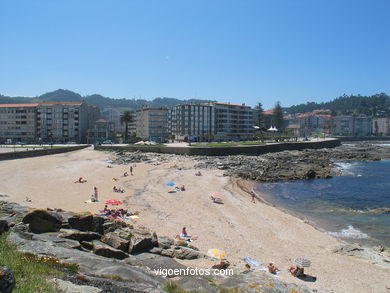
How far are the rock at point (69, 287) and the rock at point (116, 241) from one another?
16.7 ft

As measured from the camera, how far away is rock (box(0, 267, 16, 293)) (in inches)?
253

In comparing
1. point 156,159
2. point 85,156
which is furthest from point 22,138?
point 156,159

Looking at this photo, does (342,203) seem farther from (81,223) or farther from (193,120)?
(193,120)

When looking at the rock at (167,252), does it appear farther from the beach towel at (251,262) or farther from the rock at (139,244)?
the beach towel at (251,262)

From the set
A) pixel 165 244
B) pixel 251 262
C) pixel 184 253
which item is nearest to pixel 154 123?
pixel 251 262

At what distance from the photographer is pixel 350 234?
21875 millimetres

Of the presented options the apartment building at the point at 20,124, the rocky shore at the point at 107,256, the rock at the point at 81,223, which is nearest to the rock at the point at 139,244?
→ the rocky shore at the point at 107,256

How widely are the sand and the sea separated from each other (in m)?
2.22

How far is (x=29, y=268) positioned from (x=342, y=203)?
30005 millimetres

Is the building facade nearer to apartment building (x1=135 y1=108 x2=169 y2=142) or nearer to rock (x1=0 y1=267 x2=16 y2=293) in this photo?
apartment building (x1=135 y1=108 x2=169 y2=142)

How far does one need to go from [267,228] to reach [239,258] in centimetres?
639

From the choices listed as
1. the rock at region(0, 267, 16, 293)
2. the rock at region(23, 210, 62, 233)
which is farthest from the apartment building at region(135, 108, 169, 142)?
the rock at region(0, 267, 16, 293)

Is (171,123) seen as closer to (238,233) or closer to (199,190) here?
(199,190)

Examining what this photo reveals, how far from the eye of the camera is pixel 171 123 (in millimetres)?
134750
